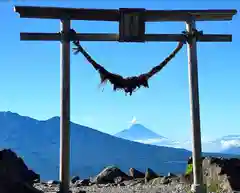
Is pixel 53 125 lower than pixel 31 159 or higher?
higher

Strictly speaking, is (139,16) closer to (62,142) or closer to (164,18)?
→ (164,18)

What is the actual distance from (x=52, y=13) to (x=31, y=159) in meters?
93.6

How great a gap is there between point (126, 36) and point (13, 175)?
338 cm

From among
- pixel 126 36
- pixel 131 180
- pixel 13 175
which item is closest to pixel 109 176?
pixel 131 180

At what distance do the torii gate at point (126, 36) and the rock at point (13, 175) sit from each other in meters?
0.67

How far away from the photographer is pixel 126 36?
10.1 m

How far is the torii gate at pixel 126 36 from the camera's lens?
9.56m

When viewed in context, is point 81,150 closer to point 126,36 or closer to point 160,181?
point 160,181

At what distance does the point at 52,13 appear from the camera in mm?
9703

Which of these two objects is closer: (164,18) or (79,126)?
(164,18)

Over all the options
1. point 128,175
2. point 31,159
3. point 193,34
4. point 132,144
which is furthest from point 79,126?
point 193,34

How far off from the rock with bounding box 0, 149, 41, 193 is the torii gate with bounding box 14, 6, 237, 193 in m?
0.67

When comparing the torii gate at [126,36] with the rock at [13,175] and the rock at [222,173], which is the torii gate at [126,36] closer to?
the rock at [13,175]

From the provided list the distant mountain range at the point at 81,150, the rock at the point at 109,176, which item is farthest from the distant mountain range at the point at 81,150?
the rock at the point at 109,176
